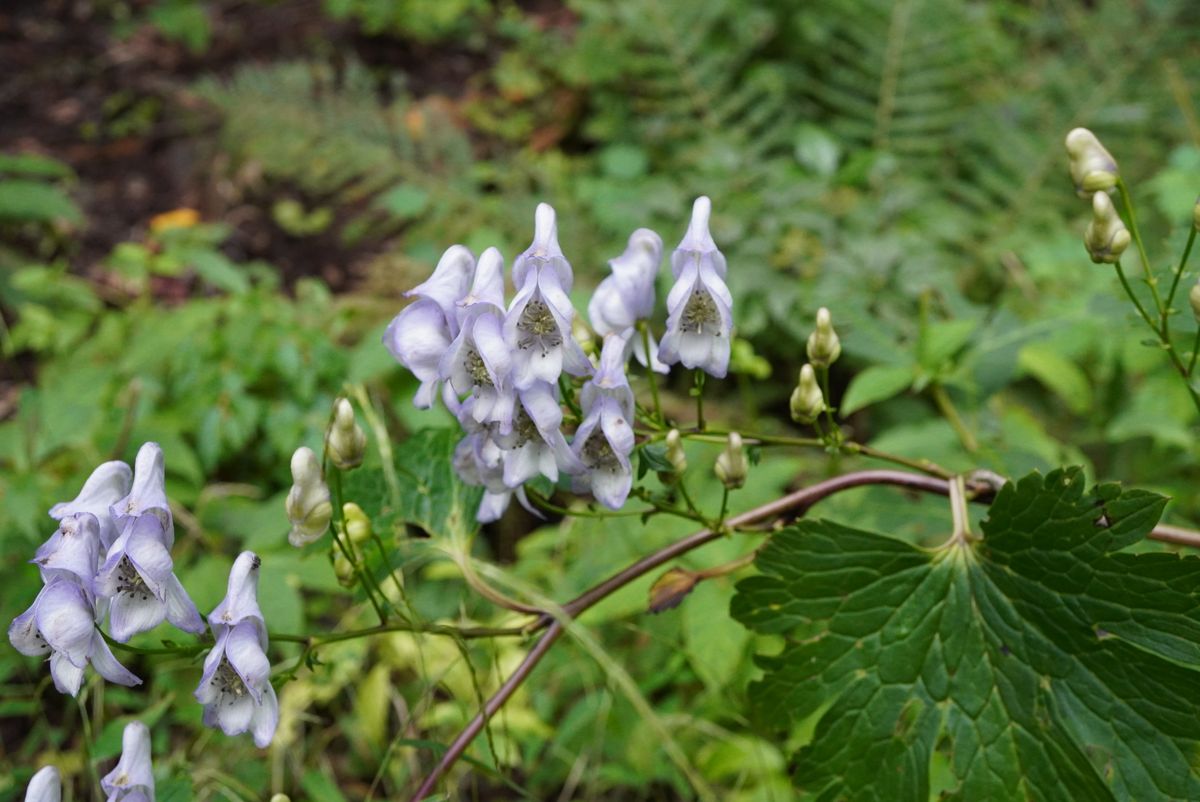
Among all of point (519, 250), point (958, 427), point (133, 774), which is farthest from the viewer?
point (519, 250)

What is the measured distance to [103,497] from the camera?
885mm

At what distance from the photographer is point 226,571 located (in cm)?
187

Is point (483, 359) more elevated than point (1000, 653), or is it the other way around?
point (483, 359)

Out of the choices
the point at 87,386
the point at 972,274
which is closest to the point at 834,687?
the point at 87,386

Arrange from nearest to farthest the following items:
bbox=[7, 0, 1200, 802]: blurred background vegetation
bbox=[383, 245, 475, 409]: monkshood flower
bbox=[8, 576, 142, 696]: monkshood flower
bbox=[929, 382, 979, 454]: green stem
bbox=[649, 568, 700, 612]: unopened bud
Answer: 1. bbox=[8, 576, 142, 696]: monkshood flower
2. bbox=[383, 245, 475, 409]: monkshood flower
3. bbox=[649, 568, 700, 612]: unopened bud
4. bbox=[929, 382, 979, 454]: green stem
5. bbox=[7, 0, 1200, 802]: blurred background vegetation

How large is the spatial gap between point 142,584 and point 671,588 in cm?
51

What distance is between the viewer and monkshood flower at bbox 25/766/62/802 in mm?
913

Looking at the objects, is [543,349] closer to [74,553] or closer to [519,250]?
[74,553]

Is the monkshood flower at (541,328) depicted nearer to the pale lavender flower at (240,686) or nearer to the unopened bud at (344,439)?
the unopened bud at (344,439)

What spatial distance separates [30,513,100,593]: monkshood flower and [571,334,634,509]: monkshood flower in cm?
39

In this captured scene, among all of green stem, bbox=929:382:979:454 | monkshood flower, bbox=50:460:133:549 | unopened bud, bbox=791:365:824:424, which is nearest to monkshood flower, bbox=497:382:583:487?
unopened bud, bbox=791:365:824:424

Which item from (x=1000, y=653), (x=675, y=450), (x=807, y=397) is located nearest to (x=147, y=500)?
(x=675, y=450)

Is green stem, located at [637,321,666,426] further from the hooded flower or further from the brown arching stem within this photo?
the hooded flower

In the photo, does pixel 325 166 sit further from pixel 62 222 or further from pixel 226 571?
pixel 226 571
